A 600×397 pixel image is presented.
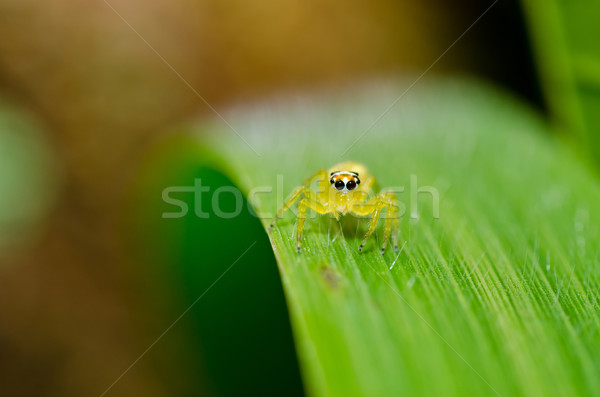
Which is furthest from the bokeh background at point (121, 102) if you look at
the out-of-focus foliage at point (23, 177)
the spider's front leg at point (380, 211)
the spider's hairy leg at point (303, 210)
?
the spider's front leg at point (380, 211)

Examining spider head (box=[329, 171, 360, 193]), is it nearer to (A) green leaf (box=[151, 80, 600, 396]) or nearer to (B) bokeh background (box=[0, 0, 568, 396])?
(A) green leaf (box=[151, 80, 600, 396])

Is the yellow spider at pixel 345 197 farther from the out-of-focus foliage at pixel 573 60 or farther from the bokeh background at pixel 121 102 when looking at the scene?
the out-of-focus foliage at pixel 573 60

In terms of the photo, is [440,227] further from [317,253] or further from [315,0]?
[315,0]

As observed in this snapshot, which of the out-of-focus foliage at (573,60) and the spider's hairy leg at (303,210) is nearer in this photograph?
the spider's hairy leg at (303,210)

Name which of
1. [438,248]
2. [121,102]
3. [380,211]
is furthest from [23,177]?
[438,248]

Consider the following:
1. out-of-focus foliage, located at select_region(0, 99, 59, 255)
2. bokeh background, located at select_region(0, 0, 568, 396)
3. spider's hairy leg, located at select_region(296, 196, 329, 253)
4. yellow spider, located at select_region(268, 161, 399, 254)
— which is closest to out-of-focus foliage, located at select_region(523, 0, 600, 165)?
bokeh background, located at select_region(0, 0, 568, 396)

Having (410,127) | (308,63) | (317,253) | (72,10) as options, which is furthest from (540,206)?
(72,10)
